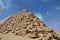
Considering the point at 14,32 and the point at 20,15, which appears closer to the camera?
the point at 14,32

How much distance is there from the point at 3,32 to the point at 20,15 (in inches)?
92.3

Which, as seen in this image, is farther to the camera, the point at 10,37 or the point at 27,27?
the point at 27,27

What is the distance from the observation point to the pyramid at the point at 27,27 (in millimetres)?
17406

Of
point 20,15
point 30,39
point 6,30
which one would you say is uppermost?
point 20,15

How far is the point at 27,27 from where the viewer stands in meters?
18.0

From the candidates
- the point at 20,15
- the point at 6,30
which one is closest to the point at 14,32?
the point at 6,30

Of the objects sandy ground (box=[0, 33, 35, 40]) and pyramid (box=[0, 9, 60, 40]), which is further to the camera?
pyramid (box=[0, 9, 60, 40])

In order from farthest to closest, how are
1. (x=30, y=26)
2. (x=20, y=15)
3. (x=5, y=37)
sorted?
(x=20, y=15)
(x=30, y=26)
(x=5, y=37)

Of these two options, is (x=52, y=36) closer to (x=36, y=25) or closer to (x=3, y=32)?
(x=36, y=25)

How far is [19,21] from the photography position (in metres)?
18.9

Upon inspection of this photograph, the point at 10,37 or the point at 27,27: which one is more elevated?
the point at 27,27

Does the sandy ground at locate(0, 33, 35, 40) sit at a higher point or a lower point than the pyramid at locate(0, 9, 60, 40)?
lower

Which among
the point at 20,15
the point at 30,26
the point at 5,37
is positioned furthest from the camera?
the point at 20,15

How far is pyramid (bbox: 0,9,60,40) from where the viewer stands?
17.4 m
